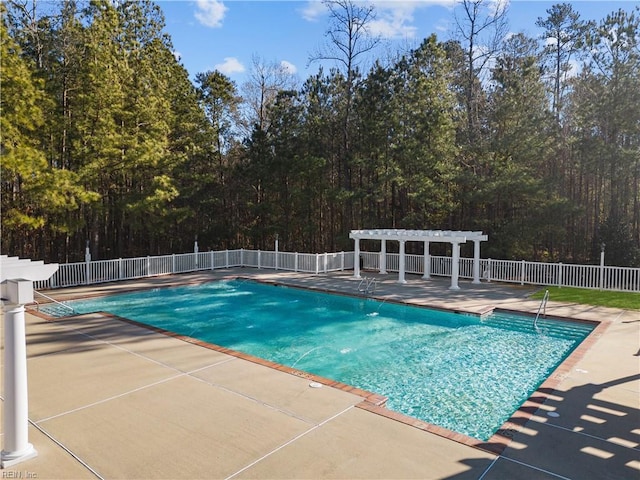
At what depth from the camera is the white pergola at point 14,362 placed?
3578mm

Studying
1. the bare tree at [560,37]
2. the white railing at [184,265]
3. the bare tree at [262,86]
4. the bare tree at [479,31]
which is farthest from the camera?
the bare tree at [262,86]

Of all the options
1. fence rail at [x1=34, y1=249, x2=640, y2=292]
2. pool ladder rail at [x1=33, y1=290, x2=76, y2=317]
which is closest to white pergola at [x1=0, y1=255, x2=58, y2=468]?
pool ladder rail at [x1=33, y1=290, x2=76, y2=317]

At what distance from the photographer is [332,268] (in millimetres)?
17438

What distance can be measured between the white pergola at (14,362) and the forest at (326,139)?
27.7 feet

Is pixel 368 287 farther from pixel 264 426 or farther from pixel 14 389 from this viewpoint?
pixel 14 389

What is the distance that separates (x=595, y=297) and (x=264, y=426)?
1095 cm

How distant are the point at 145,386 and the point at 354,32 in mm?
20303

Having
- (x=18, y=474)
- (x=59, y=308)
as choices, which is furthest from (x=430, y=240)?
(x=18, y=474)

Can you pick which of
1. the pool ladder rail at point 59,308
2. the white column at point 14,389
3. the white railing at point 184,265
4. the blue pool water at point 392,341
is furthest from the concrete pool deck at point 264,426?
the white railing at point 184,265

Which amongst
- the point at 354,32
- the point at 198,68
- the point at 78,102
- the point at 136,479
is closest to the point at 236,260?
the point at 78,102

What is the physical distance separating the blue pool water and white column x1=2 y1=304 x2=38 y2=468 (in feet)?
14.0

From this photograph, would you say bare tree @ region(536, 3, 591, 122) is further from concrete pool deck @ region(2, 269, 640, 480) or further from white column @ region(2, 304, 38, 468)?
white column @ region(2, 304, 38, 468)

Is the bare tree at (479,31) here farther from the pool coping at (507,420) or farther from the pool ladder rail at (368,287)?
the pool coping at (507,420)

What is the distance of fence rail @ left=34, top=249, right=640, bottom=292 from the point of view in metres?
12.8
